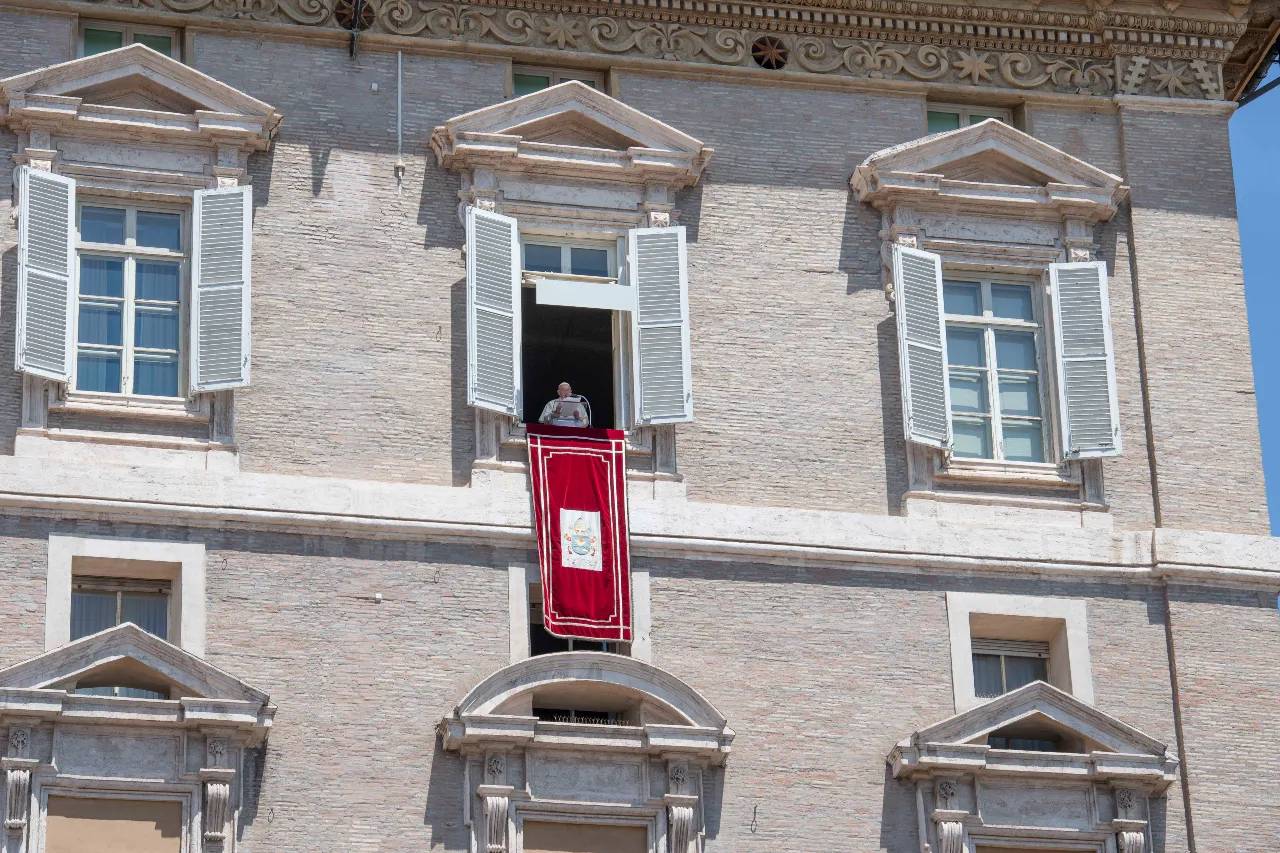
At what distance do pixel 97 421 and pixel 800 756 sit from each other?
7.23m

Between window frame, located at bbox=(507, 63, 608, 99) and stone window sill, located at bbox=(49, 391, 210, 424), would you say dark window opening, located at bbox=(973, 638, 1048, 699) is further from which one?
stone window sill, located at bbox=(49, 391, 210, 424)

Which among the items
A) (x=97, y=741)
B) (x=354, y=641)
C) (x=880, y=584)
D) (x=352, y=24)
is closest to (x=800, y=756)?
(x=880, y=584)

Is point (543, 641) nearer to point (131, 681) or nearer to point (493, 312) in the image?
point (493, 312)

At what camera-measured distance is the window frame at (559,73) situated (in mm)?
34688

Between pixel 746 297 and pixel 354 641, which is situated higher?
pixel 746 297

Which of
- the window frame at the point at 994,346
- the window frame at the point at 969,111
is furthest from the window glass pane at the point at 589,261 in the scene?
the window frame at the point at 969,111

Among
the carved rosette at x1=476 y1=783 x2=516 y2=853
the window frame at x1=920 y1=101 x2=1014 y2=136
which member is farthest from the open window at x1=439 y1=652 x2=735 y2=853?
the window frame at x1=920 y1=101 x2=1014 y2=136

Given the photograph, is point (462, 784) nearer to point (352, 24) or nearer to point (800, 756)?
point (800, 756)

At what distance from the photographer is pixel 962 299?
114 feet

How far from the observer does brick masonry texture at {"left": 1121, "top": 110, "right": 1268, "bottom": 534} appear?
3397 cm

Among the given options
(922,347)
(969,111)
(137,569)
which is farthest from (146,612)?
(969,111)

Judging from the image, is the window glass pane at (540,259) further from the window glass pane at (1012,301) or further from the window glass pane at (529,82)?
the window glass pane at (1012,301)

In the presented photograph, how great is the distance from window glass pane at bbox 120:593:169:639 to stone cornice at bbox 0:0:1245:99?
6.08 metres

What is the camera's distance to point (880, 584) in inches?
1288
